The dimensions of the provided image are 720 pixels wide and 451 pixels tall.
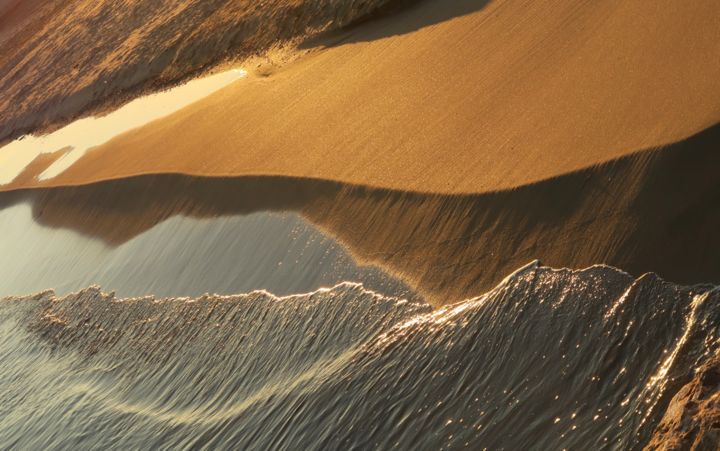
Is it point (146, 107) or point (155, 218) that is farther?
point (146, 107)

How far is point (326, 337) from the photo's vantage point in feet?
18.4

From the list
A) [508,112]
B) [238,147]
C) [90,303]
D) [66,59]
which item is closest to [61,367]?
[90,303]

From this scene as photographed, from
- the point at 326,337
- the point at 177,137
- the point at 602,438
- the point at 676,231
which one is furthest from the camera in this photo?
the point at 177,137

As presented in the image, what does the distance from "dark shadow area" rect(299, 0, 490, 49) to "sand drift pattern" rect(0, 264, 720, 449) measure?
349cm

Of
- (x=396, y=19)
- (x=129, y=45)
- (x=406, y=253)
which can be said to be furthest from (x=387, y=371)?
(x=129, y=45)

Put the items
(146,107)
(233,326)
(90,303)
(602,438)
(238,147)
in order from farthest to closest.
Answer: (146,107) < (238,147) < (90,303) < (233,326) < (602,438)

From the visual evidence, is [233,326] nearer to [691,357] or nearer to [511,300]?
[511,300]

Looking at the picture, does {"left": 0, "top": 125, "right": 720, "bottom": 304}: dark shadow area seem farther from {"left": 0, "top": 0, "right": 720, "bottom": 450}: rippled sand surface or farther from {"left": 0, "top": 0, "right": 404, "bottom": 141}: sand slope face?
{"left": 0, "top": 0, "right": 404, "bottom": 141}: sand slope face

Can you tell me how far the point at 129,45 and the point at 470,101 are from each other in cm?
831

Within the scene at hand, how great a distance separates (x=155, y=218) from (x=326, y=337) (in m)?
3.34

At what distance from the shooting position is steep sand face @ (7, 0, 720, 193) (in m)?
5.55

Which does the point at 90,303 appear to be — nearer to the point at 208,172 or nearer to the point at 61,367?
the point at 61,367

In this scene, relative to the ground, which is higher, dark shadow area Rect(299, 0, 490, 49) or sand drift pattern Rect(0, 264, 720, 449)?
dark shadow area Rect(299, 0, 490, 49)

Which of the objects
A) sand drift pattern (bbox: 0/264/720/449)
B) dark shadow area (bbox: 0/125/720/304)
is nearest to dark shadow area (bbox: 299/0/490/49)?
dark shadow area (bbox: 0/125/720/304)
